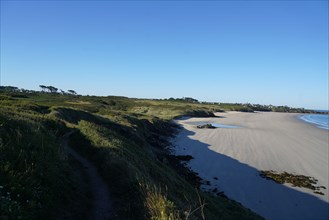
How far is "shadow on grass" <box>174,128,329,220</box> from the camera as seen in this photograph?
21.9 m

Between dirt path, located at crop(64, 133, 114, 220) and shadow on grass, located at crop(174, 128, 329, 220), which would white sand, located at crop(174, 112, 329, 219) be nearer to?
shadow on grass, located at crop(174, 128, 329, 220)

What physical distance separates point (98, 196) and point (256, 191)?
60.8 ft

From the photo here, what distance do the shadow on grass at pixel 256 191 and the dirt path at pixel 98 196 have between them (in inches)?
519

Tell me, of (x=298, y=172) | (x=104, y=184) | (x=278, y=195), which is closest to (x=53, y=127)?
(x=104, y=184)

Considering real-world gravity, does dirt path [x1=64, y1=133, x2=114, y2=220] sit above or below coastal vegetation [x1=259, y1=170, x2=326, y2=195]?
above

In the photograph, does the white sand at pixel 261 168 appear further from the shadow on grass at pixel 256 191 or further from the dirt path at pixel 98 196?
the dirt path at pixel 98 196

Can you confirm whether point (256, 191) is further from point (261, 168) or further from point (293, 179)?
point (261, 168)

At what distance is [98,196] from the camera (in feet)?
35.6

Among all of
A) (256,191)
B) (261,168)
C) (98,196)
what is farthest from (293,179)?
(98,196)

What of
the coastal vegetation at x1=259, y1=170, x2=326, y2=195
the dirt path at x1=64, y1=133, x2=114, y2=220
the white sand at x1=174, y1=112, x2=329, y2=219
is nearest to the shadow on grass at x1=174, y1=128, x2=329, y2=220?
the white sand at x1=174, y1=112, x2=329, y2=219

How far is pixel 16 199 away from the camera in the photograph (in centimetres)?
740

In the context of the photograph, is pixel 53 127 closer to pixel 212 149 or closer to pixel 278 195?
pixel 278 195

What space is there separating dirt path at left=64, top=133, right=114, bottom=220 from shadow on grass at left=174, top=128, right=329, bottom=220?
1318cm

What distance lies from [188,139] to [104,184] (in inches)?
1614
